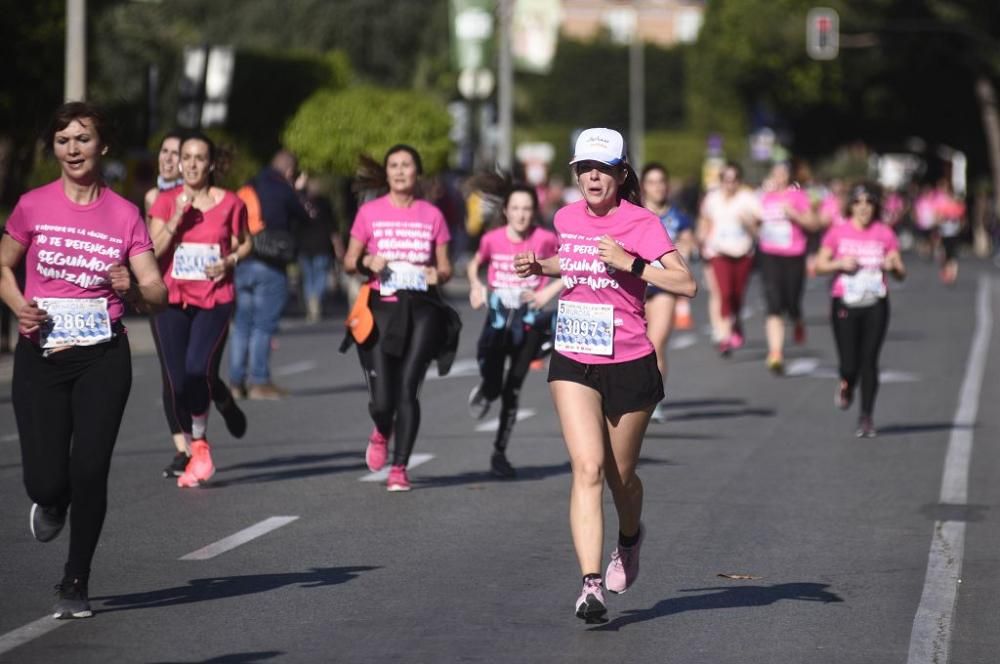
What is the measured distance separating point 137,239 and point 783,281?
1284cm

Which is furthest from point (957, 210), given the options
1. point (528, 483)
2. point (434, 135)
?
point (528, 483)

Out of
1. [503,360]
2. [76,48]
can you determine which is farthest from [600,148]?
[76,48]

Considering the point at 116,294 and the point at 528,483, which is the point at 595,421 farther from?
the point at 528,483

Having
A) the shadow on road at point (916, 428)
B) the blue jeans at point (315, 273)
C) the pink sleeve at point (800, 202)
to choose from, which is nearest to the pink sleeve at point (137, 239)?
the shadow on road at point (916, 428)

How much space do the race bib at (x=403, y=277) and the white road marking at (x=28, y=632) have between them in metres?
4.12

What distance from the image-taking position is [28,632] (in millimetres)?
7008

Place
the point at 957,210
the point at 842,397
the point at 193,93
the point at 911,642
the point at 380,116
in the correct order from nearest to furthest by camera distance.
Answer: the point at 911,642, the point at 842,397, the point at 193,93, the point at 380,116, the point at 957,210

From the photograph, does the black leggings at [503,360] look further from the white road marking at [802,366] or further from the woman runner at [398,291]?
the white road marking at [802,366]

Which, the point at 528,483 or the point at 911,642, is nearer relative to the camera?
the point at 911,642

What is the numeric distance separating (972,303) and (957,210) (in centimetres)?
1455

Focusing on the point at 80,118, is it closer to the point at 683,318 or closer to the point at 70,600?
the point at 70,600

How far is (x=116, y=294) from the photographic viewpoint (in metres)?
7.39

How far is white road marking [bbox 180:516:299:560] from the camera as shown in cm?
886

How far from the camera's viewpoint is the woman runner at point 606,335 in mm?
7320
